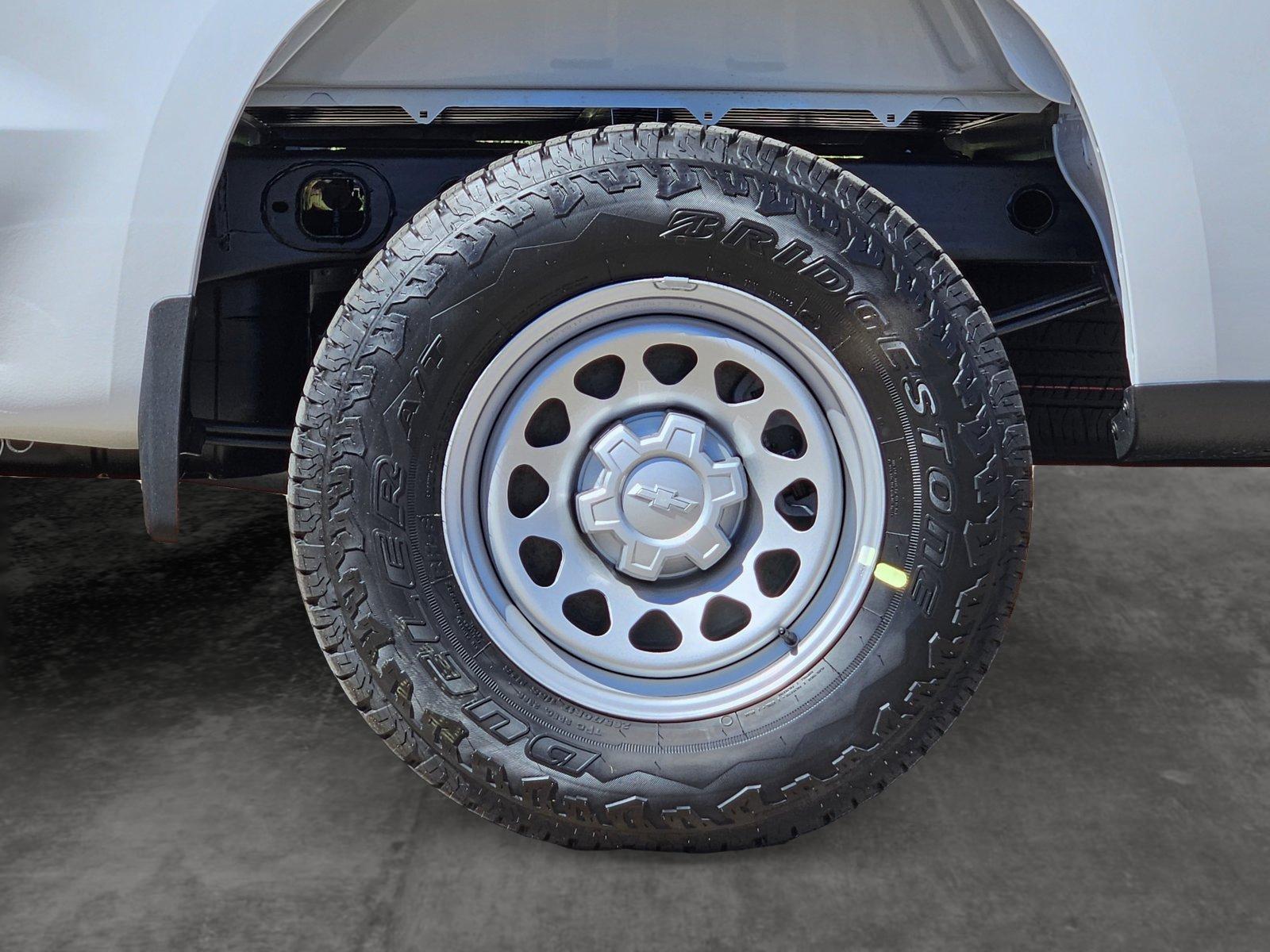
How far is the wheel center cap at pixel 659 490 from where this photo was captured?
2.00m

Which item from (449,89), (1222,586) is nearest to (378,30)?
(449,89)

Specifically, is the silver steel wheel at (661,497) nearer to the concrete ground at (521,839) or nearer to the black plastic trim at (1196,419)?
the concrete ground at (521,839)

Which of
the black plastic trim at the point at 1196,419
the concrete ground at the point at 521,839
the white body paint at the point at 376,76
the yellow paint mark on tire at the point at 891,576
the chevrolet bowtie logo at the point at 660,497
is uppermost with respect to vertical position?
the white body paint at the point at 376,76

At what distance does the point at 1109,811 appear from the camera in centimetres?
212

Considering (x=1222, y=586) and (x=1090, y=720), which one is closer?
(x=1090, y=720)

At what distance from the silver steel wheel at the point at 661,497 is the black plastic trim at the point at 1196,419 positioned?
44 centimetres

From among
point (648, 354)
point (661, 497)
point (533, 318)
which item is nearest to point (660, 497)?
point (661, 497)

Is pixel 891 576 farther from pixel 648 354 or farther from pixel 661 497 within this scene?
pixel 648 354

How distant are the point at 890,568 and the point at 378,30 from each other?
1.25 m

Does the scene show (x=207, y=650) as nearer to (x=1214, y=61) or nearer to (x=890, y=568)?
(x=890, y=568)

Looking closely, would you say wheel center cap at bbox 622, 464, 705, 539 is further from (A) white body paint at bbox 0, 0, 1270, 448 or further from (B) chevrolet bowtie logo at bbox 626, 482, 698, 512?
(A) white body paint at bbox 0, 0, 1270, 448

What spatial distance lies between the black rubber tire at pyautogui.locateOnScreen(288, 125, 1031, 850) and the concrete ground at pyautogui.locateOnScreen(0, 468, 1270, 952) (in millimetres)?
139

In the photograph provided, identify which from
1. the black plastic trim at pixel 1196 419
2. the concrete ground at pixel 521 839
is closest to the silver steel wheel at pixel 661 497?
the concrete ground at pixel 521 839

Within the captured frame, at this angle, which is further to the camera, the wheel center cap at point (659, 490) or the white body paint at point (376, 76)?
the wheel center cap at point (659, 490)
